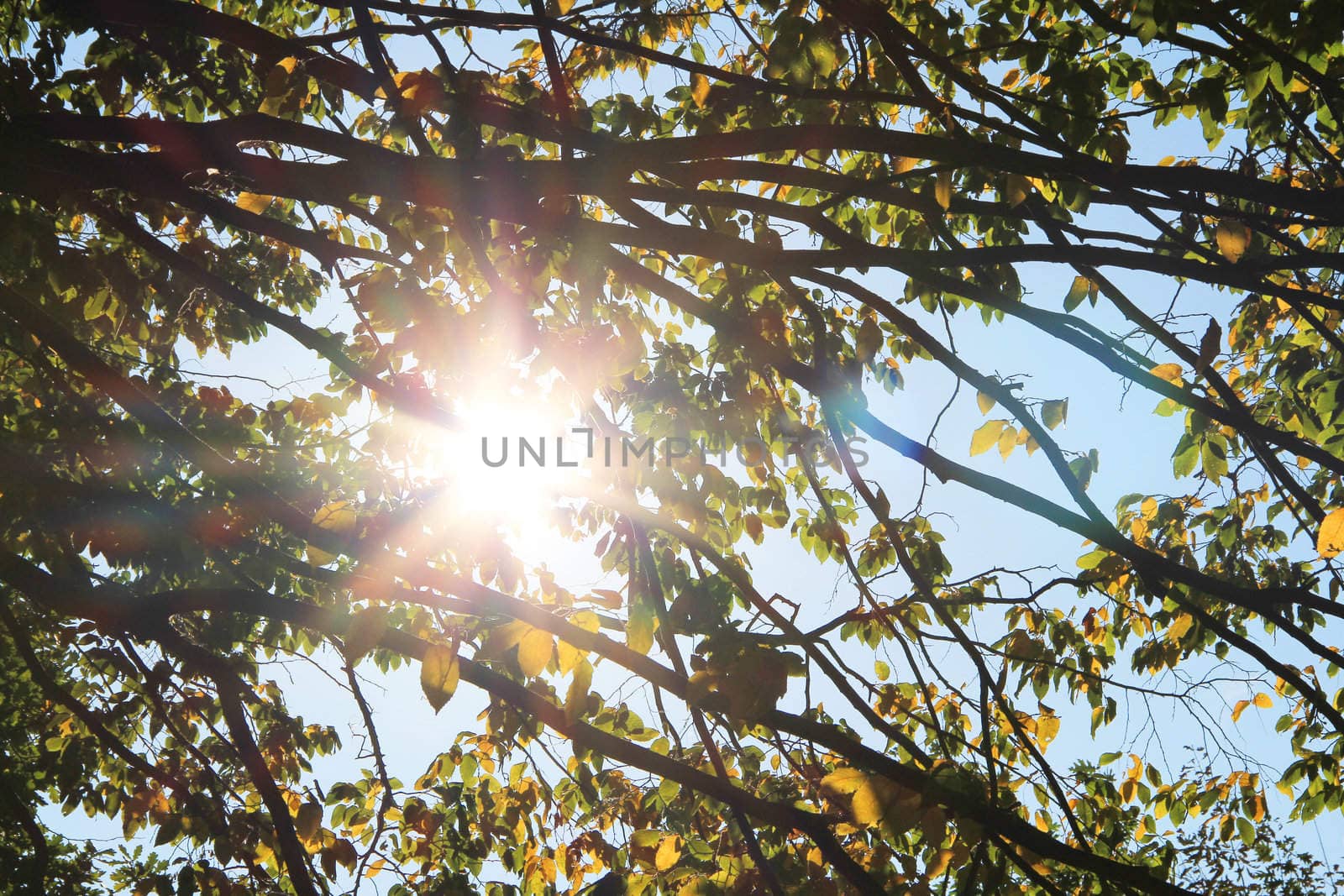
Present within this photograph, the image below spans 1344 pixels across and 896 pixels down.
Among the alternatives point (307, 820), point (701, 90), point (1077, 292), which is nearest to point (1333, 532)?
point (1077, 292)

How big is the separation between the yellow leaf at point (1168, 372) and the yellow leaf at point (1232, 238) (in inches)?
12.0

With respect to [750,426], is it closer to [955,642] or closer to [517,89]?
[955,642]

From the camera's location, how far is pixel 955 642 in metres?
2.37

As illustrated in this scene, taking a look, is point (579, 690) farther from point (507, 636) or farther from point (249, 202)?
point (249, 202)

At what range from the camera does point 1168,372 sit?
2.36 metres

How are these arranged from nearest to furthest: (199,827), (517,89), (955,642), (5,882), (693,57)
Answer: (955,642) < (5,882) < (199,827) < (517,89) < (693,57)

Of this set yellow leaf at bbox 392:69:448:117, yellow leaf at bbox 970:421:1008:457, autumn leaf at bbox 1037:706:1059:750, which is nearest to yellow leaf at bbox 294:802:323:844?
yellow leaf at bbox 392:69:448:117

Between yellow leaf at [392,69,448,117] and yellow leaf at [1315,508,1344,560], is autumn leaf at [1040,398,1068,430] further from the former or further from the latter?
yellow leaf at [392,69,448,117]

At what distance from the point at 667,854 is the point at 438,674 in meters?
1.04

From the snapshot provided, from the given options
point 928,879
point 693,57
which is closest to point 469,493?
point 928,879

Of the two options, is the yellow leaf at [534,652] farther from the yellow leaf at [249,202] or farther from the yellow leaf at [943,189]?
the yellow leaf at [249,202]

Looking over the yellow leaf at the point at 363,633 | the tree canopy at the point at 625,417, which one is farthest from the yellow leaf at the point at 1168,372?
the yellow leaf at the point at 363,633

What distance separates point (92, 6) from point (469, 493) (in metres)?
1.68

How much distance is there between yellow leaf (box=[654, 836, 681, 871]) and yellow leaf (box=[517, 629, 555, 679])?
1.02 metres
